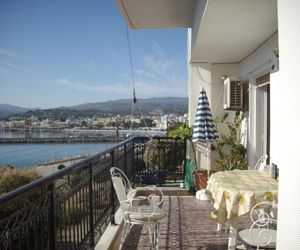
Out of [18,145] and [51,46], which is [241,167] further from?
[18,145]

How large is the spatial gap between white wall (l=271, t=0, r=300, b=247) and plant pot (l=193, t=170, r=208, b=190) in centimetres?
484

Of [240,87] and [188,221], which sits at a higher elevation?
[240,87]

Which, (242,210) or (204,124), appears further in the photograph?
(204,124)

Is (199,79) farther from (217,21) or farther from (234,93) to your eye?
(217,21)

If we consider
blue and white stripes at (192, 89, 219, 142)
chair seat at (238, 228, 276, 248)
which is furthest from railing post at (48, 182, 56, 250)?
blue and white stripes at (192, 89, 219, 142)

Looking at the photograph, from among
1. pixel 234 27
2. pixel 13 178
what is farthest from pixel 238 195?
pixel 13 178

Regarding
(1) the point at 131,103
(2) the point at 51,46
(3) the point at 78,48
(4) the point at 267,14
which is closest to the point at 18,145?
(2) the point at 51,46

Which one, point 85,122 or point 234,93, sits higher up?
point 234,93

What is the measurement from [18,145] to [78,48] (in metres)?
37.4

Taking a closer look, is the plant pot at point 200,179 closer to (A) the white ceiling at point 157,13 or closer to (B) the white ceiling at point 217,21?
(B) the white ceiling at point 217,21

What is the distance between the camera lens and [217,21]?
167 inches

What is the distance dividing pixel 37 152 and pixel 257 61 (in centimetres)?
8110

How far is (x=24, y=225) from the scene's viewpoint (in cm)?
173

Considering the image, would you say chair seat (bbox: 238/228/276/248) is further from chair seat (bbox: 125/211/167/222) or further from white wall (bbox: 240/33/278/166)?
white wall (bbox: 240/33/278/166)
